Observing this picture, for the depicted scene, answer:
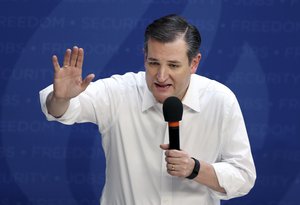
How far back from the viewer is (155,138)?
199 cm

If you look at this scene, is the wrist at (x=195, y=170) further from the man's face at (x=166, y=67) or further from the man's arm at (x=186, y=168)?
the man's face at (x=166, y=67)

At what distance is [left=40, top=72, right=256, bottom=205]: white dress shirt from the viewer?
1.93 metres

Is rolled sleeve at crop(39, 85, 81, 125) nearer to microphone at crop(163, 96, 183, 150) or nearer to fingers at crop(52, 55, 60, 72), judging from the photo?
fingers at crop(52, 55, 60, 72)

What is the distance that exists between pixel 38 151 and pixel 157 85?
1248mm

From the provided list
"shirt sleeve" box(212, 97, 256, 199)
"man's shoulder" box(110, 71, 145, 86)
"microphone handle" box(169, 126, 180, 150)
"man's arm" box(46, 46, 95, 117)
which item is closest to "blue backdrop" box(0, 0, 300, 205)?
"man's shoulder" box(110, 71, 145, 86)

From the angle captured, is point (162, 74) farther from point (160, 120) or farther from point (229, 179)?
point (229, 179)

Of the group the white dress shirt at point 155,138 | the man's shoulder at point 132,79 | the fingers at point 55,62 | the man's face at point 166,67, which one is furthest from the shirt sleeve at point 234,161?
the fingers at point 55,62

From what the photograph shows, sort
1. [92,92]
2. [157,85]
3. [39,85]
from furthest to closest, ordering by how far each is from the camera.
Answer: [39,85] < [92,92] < [157,85]

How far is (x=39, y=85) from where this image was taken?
2848 millimetres

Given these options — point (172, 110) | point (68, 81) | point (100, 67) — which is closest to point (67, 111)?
point (68, 81)

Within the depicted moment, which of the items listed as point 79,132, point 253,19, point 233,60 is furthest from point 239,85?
point 79,132

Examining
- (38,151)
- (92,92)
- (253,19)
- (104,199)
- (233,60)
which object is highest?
(253,19)

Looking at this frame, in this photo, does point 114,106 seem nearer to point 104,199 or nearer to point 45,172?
point 104,199

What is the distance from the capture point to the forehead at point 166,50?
5.97 feet
